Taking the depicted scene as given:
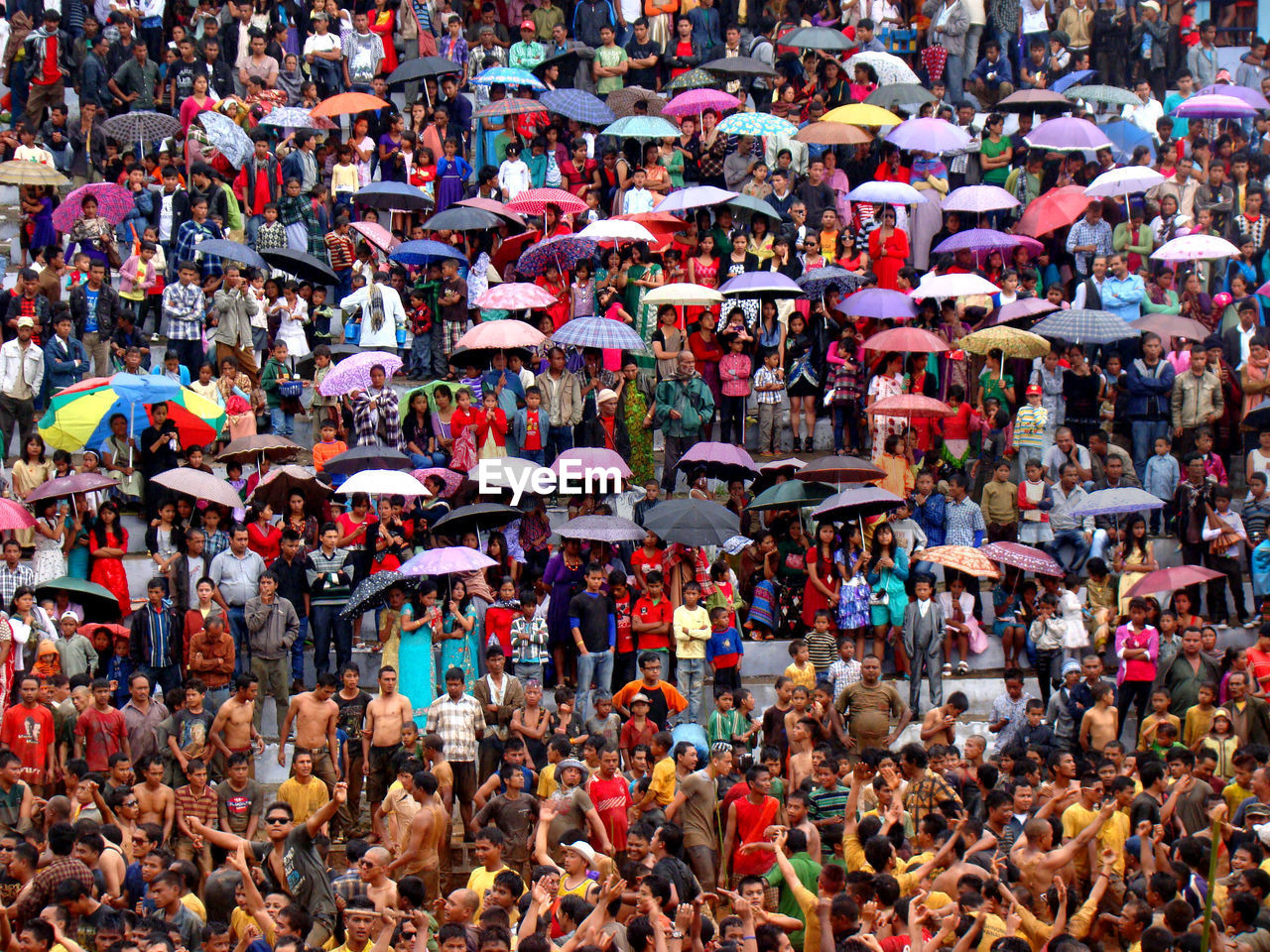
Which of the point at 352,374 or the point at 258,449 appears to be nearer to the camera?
the point at 258,449

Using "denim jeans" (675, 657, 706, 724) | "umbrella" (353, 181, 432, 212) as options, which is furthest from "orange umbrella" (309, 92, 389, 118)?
"denim jeans" (675, 657, 706, 724)

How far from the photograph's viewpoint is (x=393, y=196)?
22906 millimetres

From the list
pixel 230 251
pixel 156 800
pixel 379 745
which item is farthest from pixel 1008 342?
pixel 156 800

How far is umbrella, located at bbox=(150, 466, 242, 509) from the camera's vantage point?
56.7 feet

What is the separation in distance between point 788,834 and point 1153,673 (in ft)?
17.0

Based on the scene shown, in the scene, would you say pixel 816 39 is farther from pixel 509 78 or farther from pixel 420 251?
pixel 420 251

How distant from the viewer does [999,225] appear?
24094 millimetres

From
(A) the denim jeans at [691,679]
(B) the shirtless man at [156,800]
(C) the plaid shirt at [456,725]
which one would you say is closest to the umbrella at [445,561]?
(C) the plaid shirt at [456,725]

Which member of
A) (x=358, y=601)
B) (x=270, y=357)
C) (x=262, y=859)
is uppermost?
(x=270, y=357)

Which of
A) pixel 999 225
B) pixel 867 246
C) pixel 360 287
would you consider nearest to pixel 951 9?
pixel 999 225

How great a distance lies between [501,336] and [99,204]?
4.95 m

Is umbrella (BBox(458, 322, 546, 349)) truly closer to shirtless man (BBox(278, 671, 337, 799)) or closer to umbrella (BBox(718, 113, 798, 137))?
umbrella (BBox(718, 113, 798, 137))

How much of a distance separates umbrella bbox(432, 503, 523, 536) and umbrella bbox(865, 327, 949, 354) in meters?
4.24

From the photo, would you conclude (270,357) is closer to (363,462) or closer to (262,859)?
(363,462)
